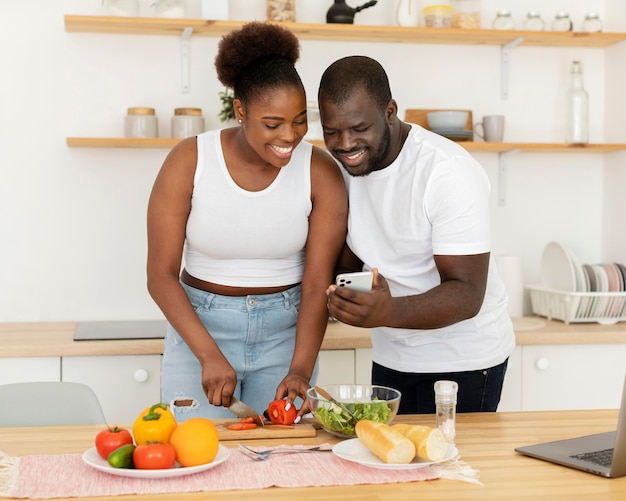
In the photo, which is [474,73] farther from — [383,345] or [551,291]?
[383,345]

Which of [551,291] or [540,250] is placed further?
[540,250]

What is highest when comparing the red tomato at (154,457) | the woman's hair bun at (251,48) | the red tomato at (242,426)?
the woman's hair bun at (251,48)

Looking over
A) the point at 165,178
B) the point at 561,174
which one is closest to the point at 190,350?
the point at 165,178

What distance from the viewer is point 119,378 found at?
Answer: 2729 mm

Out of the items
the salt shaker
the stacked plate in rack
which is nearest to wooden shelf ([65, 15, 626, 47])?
the stacked plate in rack

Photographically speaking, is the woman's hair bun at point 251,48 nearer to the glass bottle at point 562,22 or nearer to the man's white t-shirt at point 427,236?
the man's white t-shirt at point 427,236

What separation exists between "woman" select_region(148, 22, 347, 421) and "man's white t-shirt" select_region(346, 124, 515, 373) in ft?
0.36

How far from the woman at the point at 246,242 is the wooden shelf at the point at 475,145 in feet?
3.30

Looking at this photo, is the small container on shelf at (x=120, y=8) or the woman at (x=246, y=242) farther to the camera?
the small container on shelf at (x=120, y=8)

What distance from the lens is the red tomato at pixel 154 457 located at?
4.42ft

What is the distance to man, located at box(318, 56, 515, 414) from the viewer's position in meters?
1.82

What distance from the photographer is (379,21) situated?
3316mm

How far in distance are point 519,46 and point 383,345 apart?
184 cm

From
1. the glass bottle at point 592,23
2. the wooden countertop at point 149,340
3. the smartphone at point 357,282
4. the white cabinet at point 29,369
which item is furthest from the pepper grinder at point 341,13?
the smartphone at point 357,282
